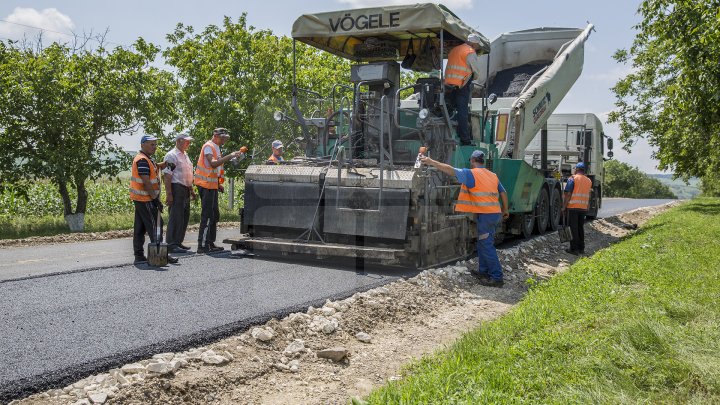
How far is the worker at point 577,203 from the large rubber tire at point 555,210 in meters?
1.75

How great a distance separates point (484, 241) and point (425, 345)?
2427 millimetres

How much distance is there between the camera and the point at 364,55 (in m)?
8.70

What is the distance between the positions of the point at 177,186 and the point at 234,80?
8981mm

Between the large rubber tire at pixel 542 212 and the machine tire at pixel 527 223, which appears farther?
the large rubber tire at pixel 542 212

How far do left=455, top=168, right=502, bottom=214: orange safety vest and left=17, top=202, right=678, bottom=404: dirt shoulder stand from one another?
0.82m

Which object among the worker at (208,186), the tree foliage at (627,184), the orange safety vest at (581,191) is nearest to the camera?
the worker at (208,186)

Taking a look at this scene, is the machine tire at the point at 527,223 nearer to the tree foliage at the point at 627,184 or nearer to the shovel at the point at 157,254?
the shovel at the point at 157,254

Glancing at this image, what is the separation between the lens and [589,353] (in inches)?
147

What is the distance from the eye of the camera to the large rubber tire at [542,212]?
11.4 metres

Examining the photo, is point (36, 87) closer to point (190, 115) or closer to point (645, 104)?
point (190, 115)

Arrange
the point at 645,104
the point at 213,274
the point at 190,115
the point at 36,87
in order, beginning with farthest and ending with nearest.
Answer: the point at 645,104
the point at 190,115
the point at 36,87
the point at 213,274

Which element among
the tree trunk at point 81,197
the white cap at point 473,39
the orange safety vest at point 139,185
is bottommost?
the tree trunk at point 81,197

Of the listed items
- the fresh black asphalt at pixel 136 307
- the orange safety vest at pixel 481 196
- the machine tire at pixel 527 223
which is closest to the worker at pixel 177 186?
the fresh black asphalt at pixel 136 307

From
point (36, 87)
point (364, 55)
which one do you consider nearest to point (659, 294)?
point (364, 55)
